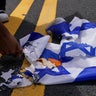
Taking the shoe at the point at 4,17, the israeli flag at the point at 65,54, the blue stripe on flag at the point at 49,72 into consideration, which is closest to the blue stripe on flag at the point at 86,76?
the israeli flag at the point at 65,54

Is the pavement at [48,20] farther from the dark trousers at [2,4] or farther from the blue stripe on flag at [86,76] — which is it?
the dark trousers at [2,4]

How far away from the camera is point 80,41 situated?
12.8ft

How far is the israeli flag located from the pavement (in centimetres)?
7

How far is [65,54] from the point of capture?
353 cm

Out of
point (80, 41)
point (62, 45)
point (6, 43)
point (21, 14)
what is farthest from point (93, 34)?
point (21, 14)

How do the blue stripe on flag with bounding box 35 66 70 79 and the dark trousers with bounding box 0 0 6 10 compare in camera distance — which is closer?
the blue stripe on flag with bounding box 35 66 70 79

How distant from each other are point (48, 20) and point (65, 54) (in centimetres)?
132

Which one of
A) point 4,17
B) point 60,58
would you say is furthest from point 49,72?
point 4,17

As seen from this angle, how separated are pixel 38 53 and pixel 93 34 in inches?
27.3

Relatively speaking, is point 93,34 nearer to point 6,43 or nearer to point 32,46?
point 32,46

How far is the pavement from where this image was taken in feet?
10.2

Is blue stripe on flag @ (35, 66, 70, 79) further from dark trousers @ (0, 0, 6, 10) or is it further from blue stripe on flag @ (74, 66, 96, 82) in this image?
dark trousers @ (0, 0, 6, 10)

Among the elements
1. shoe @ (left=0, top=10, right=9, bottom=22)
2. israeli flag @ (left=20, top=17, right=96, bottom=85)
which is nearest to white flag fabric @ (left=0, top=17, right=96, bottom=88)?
israeli flag @ (left=20, top=17, right=96, bottom=85)

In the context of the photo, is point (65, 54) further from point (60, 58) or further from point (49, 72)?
point (49, 72)
